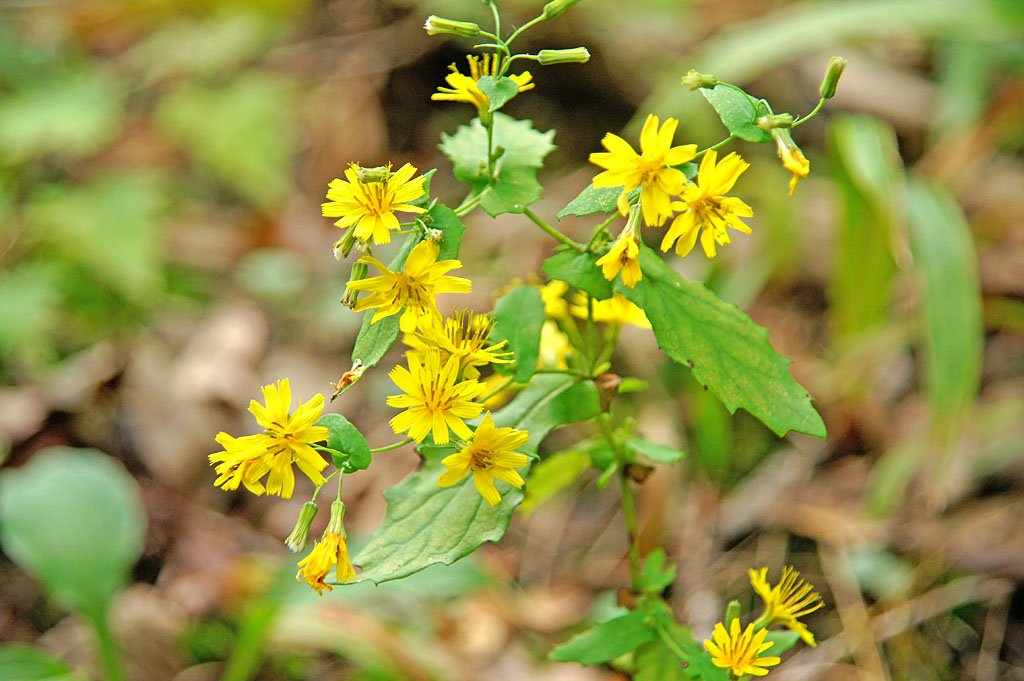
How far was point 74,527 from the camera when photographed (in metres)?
1.52

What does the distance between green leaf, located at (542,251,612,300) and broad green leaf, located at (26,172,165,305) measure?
179 centimetres

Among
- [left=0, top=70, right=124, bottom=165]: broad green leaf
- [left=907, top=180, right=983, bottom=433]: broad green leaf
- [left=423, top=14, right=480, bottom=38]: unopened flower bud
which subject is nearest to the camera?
[left=423, top=14, right=480, bottom=38]: unopened flower bud

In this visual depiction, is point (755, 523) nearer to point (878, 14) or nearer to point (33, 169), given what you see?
point (878, 14)

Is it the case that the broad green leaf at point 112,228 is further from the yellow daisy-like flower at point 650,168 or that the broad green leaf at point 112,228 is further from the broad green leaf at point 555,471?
the yellow daisy-like flower at point 650,168

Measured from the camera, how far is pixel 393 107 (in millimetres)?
3031

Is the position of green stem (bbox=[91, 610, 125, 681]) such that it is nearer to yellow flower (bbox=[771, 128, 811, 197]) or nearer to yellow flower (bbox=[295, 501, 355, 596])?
yellow flower (bbox=[295, 501, 355, 596])

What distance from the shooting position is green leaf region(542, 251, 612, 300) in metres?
0.76

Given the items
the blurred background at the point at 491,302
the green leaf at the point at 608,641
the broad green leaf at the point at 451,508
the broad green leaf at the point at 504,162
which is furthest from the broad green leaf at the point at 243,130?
the green leaf at the point at 608,641

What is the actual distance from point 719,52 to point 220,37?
1.71m

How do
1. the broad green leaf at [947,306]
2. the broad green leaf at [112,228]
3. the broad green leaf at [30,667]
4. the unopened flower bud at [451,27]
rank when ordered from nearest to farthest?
the unopened flower bud at [451,27], the broad green leaf at [30,667], the broad green leaf at [947,306], the broad green leaf at [112,228]

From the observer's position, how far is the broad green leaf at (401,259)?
73 cm

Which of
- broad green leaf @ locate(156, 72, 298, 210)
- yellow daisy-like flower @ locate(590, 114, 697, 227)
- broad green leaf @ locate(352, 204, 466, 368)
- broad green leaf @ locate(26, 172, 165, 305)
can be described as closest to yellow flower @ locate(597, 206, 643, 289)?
yellow daisy-like flower @ locate(590, 114, 697, 227)

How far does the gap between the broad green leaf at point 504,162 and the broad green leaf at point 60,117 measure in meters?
1.94

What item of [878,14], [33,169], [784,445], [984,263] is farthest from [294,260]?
[984,263]
